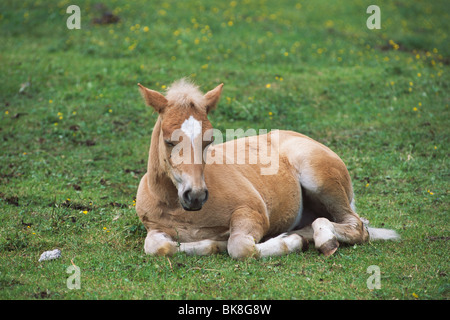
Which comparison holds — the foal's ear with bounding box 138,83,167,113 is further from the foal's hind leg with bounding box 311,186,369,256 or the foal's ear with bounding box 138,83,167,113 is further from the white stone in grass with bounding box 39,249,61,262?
the foal's hind leg with bounding box 311,186,369,256

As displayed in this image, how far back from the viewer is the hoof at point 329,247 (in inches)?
219

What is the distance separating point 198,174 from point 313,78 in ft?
28.5

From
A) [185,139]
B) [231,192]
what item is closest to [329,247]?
[231,192]

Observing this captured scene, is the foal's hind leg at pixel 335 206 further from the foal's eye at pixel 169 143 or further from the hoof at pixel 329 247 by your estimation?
the foal's eye at pixel 169 143

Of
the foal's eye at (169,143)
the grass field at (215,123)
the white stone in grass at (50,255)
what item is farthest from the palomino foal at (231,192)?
the white stone in grass at (50,255)

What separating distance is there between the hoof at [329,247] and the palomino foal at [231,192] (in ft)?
0.04

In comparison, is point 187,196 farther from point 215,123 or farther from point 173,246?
point 215,123

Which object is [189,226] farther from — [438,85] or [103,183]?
[438,85]

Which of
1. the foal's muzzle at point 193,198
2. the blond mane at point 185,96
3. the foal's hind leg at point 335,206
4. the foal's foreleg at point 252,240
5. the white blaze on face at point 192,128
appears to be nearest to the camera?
the foal's muzzle at point 193,198

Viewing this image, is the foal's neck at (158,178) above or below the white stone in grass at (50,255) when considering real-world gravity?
above

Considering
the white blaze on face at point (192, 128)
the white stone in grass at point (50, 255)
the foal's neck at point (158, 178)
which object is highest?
the white blaze on face at point (192, 128)

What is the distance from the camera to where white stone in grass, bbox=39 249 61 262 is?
5480 mm

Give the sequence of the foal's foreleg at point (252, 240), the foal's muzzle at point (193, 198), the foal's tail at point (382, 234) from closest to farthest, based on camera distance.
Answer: the foal's muzzle at point (193, 198) → the foal's foreleg at point (252, 240) → the foal's tail at point (382, 234)

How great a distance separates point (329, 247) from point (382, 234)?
1080 millimetres
